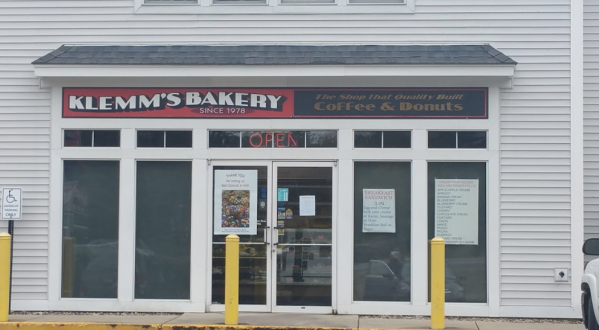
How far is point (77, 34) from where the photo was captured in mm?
11445

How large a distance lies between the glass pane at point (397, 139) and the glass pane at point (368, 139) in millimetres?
75

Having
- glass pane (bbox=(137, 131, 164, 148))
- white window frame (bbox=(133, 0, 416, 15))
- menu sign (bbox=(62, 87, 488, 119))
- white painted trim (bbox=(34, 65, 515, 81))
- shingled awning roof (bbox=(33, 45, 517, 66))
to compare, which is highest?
white window frame (bbox=(133, 0, 416, 15))

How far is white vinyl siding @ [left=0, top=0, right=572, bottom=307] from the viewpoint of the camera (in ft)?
35.7

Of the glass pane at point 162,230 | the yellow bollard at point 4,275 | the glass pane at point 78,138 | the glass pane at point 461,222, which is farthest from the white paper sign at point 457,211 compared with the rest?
the yellow bollard at point 4,275

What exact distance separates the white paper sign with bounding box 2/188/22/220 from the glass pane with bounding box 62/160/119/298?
72 centimetres

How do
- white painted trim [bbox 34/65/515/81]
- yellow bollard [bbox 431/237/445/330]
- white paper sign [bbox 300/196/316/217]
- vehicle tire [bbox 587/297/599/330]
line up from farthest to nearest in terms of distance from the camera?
white paper sign [bbox 300/196/316/217] < white painted trim [bbox 34/65/515/81] < yellow bollard [bbox 431/237/445/330] < vehicle tire [bbox 587/297/599/330]

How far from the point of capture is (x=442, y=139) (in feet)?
36.2

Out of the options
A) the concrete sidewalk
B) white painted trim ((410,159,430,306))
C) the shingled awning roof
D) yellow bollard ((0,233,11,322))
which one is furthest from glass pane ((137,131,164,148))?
white painted trim ((410,159,430,306))

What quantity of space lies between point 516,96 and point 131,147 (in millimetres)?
5772

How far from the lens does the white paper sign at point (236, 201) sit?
439 inches

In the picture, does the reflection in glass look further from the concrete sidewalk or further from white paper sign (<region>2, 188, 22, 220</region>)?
white paper sign (<region>2, 188, 22, 220</region>)

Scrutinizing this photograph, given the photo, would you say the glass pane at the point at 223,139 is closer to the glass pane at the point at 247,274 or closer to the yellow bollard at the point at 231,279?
the glass pane at the point at 247,274

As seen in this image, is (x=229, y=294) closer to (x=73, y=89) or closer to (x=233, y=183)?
(x=233, y=183)

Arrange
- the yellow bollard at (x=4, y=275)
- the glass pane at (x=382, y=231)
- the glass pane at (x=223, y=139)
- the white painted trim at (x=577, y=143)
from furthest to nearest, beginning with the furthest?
the glass pane at (x=223, y=139) → the glass pane at (x=382, y=231) → the white painted trim at (x=577, y=143) → the yellow bollard at (x=4, y=275)
